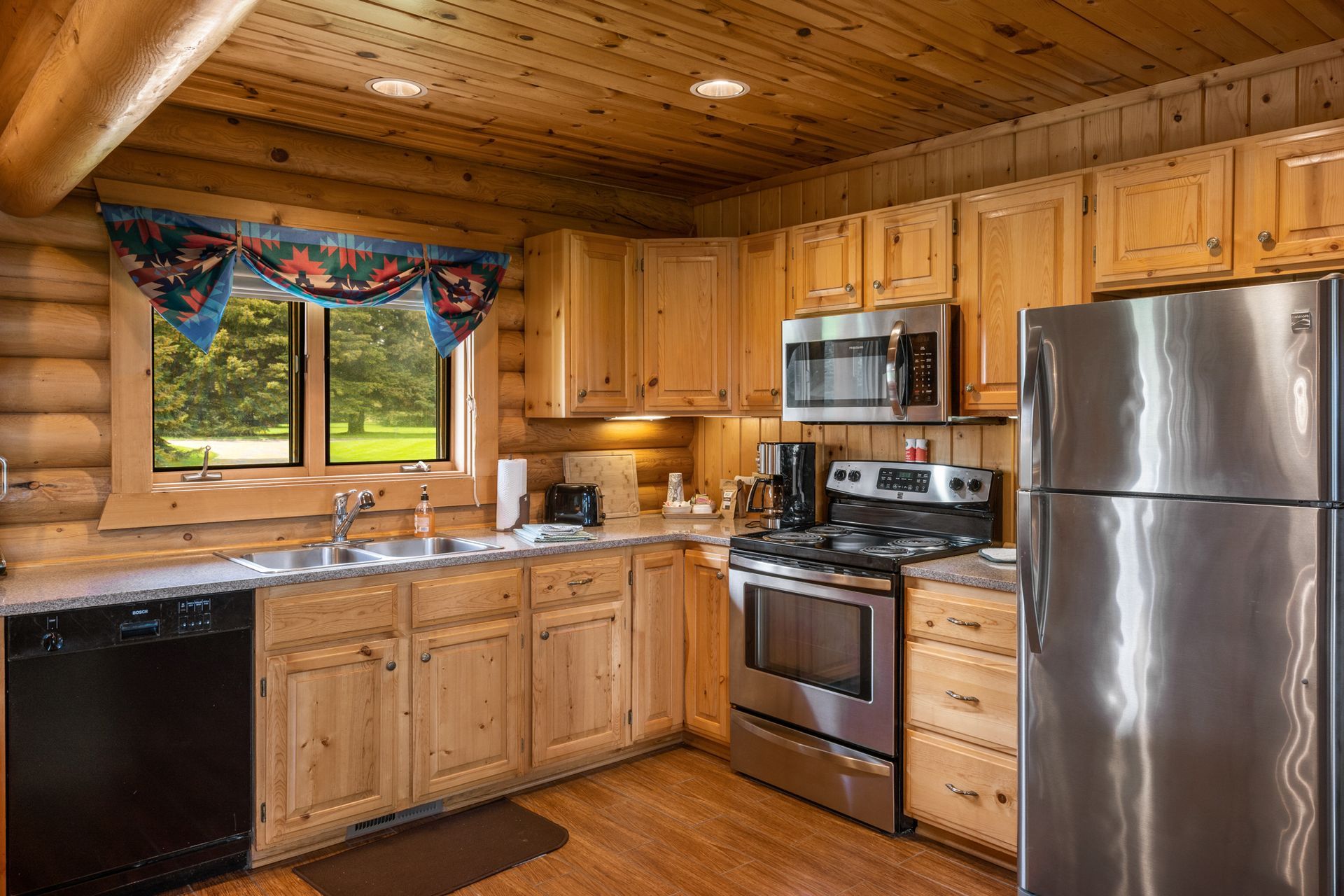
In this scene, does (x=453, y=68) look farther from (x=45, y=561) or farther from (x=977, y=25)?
(x=45, y=561)

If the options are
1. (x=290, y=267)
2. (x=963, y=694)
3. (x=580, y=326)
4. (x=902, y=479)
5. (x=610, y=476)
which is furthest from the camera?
(x=610, y=476)

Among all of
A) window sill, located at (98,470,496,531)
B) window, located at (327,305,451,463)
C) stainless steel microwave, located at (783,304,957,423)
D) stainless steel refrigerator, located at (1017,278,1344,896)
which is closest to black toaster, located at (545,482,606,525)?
window sill, located at (98,470,496,531)

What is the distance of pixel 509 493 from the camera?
3830mm

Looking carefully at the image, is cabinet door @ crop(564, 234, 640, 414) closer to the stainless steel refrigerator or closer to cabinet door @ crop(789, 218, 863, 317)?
cabinet door @ crop(789, 218, 863, 317)

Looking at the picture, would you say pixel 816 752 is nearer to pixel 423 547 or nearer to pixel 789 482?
pixel 789 482

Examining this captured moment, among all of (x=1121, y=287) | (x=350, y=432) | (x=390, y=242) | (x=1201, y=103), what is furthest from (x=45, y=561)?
(x=1201, y=103)

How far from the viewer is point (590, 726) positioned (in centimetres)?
354

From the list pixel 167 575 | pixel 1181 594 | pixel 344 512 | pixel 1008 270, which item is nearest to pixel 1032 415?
pixel 1181 594

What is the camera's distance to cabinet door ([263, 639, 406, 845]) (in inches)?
110

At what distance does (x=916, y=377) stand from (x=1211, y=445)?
1203mm

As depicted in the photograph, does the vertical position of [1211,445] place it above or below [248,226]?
below

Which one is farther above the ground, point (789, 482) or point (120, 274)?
point (120, 274)

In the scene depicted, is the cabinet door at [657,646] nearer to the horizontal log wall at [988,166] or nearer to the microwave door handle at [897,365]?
the horizontal log wall at [988,166]

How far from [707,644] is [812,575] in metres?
0.68
